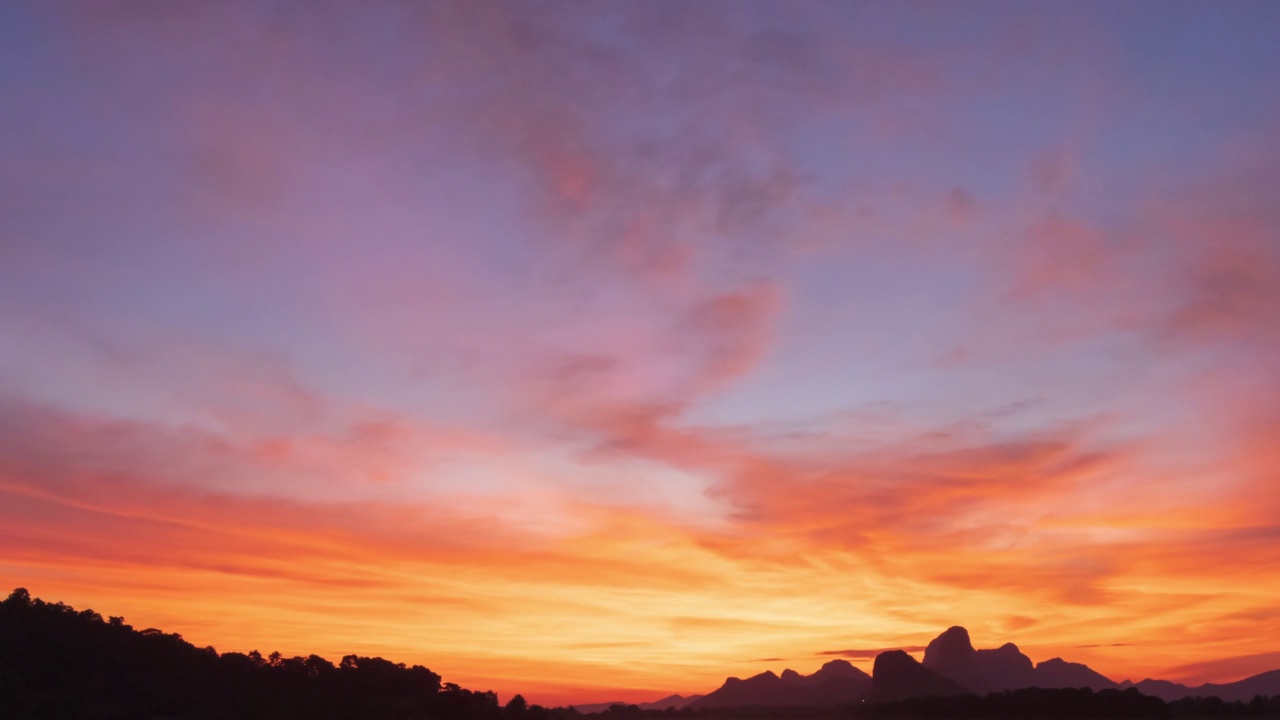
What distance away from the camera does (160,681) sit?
9275 centimetres

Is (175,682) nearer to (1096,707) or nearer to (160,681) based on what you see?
(160,681)

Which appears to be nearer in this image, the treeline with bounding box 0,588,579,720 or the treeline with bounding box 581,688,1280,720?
the treeline with bounding box 0,588,579,720

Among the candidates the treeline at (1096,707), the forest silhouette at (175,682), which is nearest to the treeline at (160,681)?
the forest silhouette at (175,682)

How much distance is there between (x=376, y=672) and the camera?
394 ft

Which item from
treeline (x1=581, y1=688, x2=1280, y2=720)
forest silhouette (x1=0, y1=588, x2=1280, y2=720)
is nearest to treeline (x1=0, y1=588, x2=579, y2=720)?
forest silhouette (x1=0, y1=588, x2=1280, y2=720)

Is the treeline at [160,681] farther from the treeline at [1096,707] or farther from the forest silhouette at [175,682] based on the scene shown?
the treeline at [1096,707]

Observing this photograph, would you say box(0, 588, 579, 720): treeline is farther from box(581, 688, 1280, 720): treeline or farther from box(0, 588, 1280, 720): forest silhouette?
box(581, 688, 1280, 720): treeline

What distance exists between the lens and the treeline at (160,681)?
81625 mm

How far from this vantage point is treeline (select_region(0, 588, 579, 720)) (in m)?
81.6

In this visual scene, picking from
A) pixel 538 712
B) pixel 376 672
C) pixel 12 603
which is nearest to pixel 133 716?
pixel 12 603

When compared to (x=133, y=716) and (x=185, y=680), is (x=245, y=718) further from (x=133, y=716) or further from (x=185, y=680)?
(x=133, y=716)

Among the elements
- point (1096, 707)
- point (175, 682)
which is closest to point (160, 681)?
point (175, 682)

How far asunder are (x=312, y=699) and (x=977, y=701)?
475 ft

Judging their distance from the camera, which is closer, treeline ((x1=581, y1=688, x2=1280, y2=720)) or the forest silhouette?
the forest silhouette
